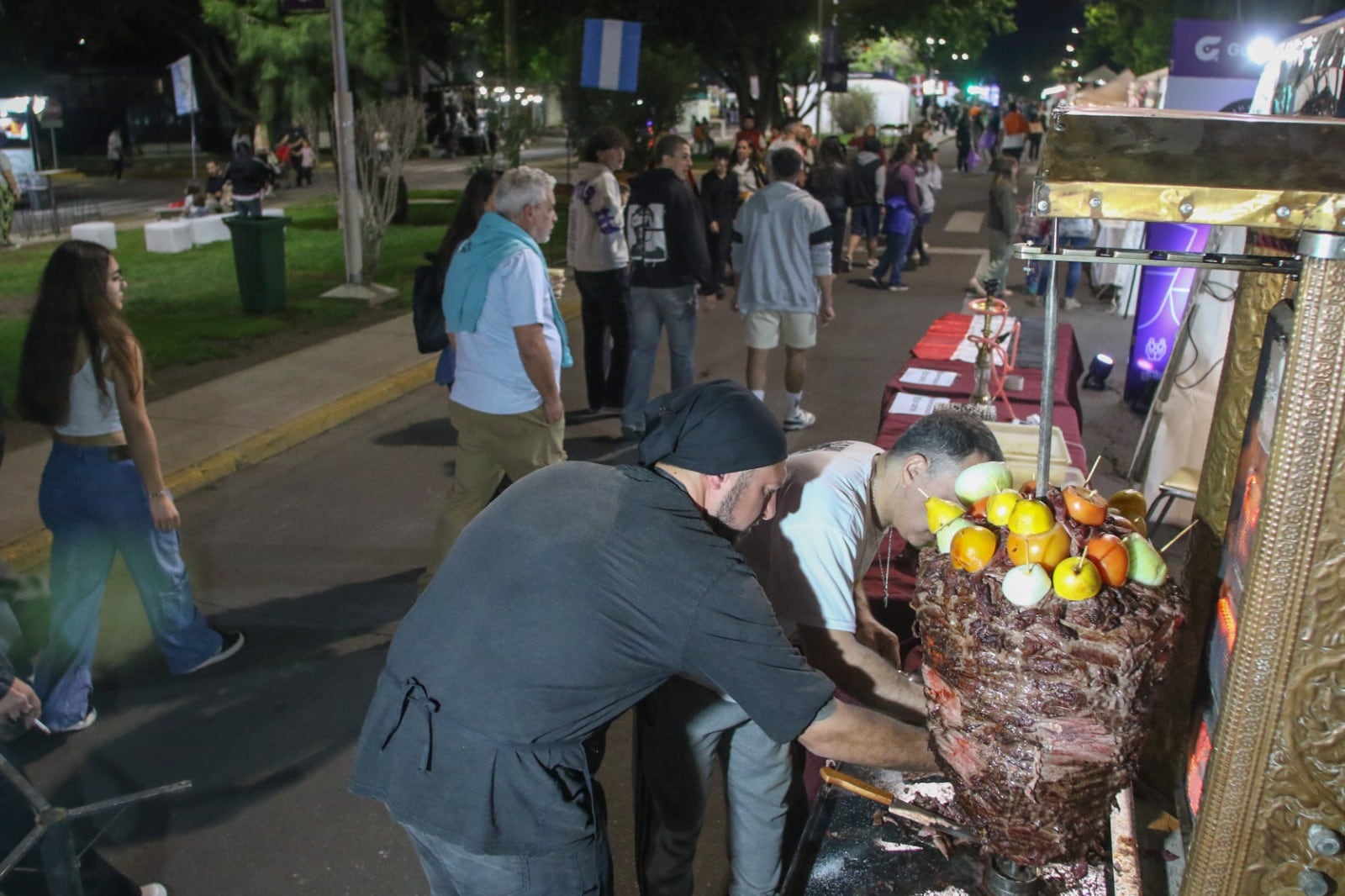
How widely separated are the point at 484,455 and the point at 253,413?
3.80 metres

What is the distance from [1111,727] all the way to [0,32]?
42528 mm

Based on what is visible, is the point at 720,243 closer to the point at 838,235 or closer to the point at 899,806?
the point at 838,235

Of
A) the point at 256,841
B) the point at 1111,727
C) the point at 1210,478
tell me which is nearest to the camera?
the point at 1111,727

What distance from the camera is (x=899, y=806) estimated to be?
8.07ft

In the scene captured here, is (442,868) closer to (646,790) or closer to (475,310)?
(646,790)

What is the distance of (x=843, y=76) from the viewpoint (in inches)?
1189

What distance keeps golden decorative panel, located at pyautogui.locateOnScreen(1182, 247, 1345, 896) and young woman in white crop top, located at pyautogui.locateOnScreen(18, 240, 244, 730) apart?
358cm

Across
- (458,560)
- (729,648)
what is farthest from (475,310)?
(729,648)

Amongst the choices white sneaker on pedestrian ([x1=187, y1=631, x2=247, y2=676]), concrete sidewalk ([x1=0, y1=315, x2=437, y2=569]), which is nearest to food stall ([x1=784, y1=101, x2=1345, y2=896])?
white sneaker on pedestrian ([x1=187, y1=631, x2=247, y2=676])

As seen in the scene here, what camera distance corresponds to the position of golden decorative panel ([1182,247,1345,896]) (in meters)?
1.65

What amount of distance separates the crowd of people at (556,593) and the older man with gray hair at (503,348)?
0.01 m

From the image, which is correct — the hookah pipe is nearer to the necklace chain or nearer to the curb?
the necklace chain

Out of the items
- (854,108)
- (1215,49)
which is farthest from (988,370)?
(854,108)

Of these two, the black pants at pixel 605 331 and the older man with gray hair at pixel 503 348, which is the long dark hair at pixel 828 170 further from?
the older man with gray hair at pixel 503 348
